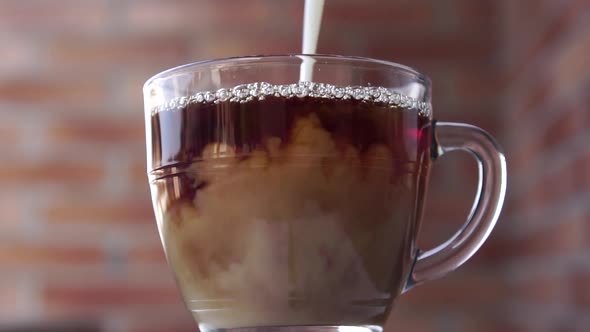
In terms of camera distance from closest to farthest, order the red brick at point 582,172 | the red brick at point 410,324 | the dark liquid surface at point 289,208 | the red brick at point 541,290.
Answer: the dark liquid surface at point 289,208, the red brick at point 582,172, the red brick at point 541,290, the red brick at point 410,324

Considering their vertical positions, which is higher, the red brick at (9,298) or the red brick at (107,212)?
the red brick at (107,212)

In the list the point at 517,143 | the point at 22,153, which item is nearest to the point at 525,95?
the point at 517,143

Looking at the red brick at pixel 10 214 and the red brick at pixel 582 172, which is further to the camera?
the red brick at pixel 10 214

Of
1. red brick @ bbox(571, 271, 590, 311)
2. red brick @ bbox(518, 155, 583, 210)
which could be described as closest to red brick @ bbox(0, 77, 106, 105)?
red brick @ bbox(518, 155, 583, 210)

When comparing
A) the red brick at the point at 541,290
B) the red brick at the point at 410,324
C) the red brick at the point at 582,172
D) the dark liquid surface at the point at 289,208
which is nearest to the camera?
the dark liquid surface at the point at 289,208

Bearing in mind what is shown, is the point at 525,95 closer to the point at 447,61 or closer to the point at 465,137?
the point at 447,61

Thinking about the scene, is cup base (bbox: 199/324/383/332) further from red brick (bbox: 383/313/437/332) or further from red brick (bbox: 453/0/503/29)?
red brick (bbox: 453/0/503/29)

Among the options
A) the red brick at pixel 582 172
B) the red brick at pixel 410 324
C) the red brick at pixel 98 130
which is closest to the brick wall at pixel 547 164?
the red brick at pixel 582 172

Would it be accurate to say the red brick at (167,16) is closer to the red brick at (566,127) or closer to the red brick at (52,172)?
the red brick at (52,172)

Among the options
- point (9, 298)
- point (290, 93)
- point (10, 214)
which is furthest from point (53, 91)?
point (290, 93)
